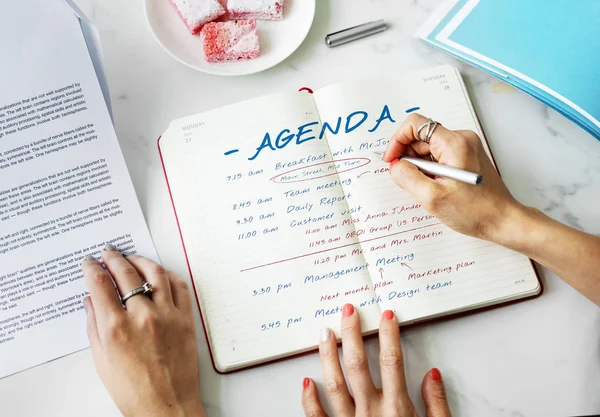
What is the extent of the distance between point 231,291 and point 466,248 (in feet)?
0.99

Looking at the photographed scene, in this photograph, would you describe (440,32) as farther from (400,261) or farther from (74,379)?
(74,379)

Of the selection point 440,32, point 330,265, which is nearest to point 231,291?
point 330,265

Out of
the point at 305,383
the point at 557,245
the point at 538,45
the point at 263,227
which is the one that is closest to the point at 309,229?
the point at 263,227

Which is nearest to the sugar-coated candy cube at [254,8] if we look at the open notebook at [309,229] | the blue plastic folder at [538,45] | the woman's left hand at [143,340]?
the open notebook at [309,229]

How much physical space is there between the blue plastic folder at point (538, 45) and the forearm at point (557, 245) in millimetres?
166

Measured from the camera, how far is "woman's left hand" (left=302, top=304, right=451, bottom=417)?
0.62 meters

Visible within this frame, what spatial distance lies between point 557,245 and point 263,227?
1.16 ft

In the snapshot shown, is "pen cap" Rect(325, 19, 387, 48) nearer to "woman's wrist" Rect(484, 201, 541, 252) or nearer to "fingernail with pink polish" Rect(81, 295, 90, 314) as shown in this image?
"woman's wrist" Rect(484, 201, 541, 252)

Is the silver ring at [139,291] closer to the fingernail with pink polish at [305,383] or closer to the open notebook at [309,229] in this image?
the open notebook at [309,229]

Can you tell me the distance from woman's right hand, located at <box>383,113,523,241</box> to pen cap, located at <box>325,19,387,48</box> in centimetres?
19

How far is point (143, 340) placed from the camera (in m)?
0.62

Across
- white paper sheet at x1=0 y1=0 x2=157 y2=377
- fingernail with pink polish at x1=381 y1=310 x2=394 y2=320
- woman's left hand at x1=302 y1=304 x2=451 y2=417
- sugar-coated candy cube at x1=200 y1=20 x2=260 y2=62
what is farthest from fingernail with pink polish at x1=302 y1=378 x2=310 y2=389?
sugar-coated candy cube at x1=200 y1=20 x2=260 y2=62

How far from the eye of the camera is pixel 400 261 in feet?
2.20

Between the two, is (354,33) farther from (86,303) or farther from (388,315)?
(86,303)
